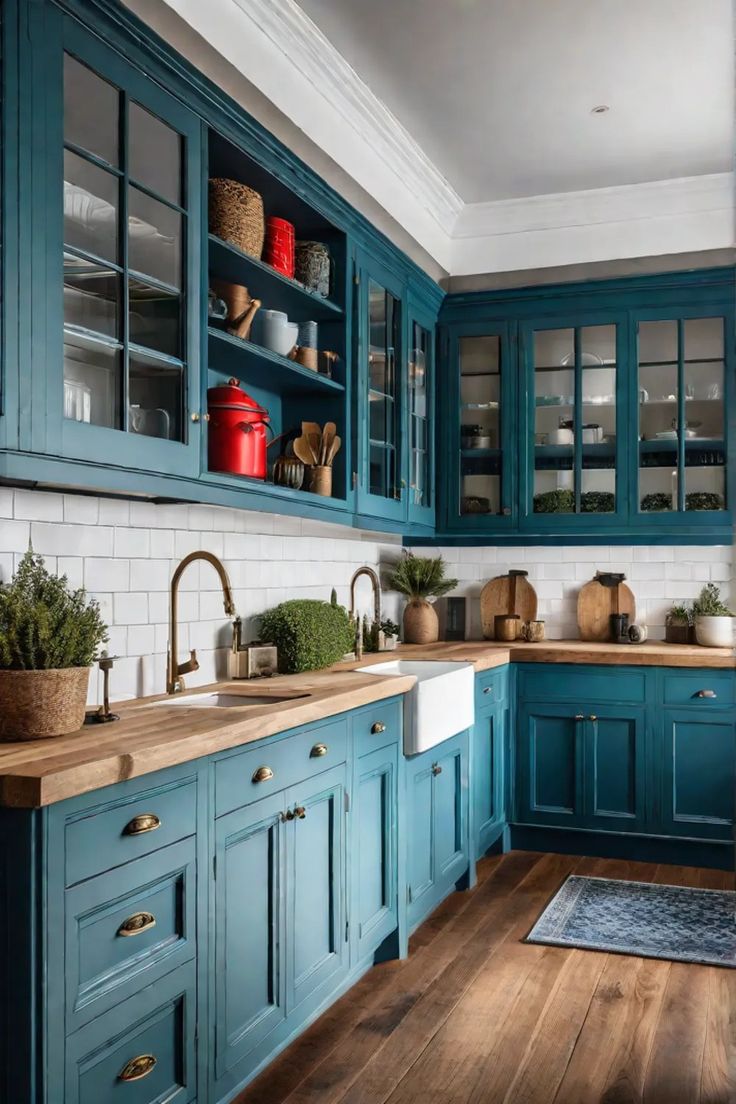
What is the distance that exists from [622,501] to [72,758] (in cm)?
350

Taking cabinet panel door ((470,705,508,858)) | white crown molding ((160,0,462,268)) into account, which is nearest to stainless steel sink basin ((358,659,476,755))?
cabinet panel door ((470,705,508,858))

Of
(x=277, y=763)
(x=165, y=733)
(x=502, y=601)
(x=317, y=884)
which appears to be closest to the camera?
(x=165, y=733)

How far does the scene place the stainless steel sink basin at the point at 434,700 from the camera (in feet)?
11.1

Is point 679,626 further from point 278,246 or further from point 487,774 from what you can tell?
point 278,246

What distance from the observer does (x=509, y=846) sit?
472cm

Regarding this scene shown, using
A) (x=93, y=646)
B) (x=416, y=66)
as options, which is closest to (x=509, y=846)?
(x=93, y=646)

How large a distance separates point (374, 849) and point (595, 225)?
319 centimetres

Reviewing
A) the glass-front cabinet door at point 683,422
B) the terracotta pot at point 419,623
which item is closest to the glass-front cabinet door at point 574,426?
the glass-front cabinet door at point 683,422

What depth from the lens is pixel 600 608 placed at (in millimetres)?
5094

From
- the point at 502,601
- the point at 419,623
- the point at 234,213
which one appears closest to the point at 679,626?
the point at 502,601

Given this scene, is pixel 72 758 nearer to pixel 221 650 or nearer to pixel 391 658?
pixel 221 650

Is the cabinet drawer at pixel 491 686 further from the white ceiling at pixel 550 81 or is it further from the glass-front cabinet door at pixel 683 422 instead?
the white ceiling at pixel 550 81

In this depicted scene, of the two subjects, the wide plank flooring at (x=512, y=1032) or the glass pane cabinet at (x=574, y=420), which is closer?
the wide plank flooring at (x=512, y=1032)

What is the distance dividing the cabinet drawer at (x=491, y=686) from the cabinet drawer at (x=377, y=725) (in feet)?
3.06
